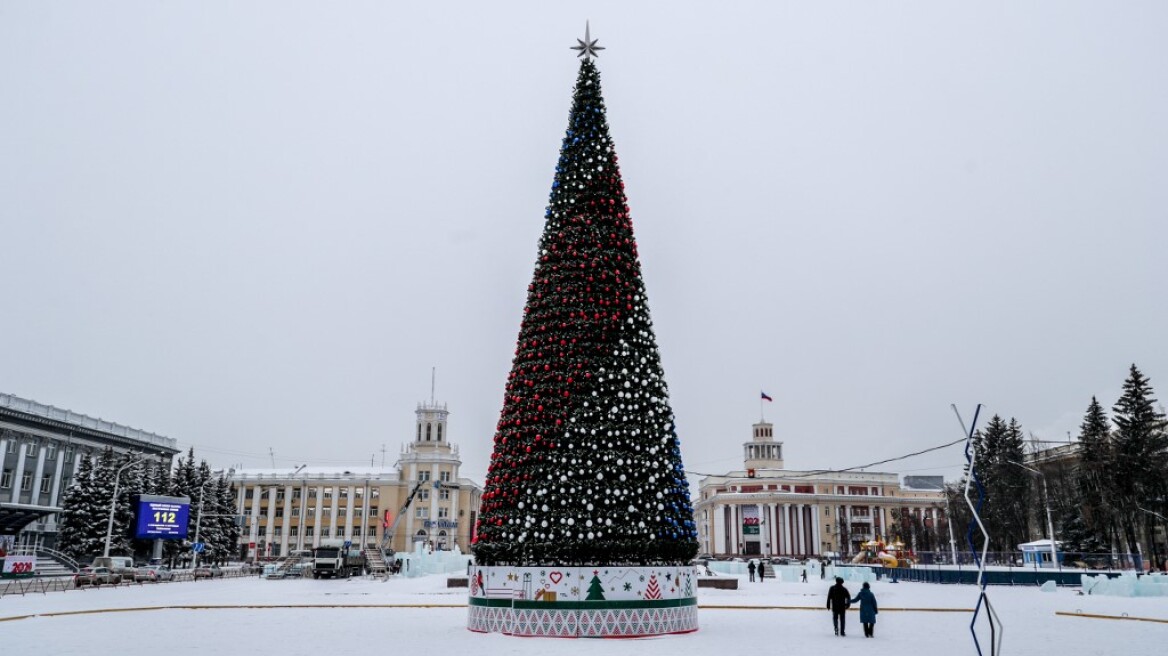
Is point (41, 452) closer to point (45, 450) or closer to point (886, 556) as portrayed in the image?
point (45, 450)

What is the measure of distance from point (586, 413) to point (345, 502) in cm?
11122

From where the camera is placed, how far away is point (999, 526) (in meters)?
73.3

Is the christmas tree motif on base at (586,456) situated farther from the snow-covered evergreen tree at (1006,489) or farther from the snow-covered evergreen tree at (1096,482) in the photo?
the snow-covered evergreen tree at (1006,489)

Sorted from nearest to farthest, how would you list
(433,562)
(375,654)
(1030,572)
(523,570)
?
1. (375,654)
2. (523,570)
3. (1030,572)
4. (433,562)

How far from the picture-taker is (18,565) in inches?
1932

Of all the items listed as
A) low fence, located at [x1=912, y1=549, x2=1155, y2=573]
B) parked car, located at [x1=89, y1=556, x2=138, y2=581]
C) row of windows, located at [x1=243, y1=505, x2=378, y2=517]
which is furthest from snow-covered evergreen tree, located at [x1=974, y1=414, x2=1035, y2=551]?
row of windows, located at [x1=243, y1=505, x2=378, y2=517]

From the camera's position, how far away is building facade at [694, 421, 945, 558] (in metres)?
128

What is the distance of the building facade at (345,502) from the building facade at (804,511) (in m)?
41.6

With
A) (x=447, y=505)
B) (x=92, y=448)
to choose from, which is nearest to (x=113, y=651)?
(x=92, y=448)

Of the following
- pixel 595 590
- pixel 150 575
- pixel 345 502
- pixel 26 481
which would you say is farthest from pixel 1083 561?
pixel 345 502

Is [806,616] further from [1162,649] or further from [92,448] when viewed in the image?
[92,448]

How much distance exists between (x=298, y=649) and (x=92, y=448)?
3245 inches

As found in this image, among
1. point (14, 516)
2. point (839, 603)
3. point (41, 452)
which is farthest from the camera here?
point (41, 452)

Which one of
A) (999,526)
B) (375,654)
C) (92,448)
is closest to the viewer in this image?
(375,654)
